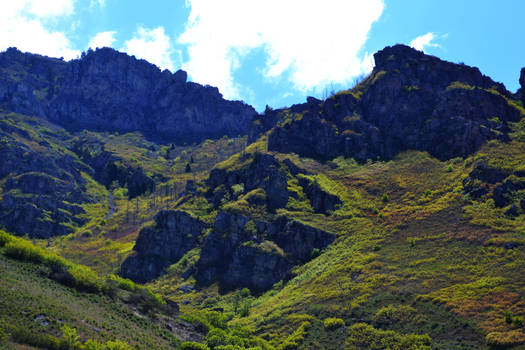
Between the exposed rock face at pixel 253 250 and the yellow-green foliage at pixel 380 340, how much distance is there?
130 ft

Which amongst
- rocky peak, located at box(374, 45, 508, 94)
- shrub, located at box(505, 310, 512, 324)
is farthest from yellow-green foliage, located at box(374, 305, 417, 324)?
rocky peak, located at box(374, 45, 508, 94)

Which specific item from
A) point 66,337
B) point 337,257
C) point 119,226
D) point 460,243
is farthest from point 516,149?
point 119,226

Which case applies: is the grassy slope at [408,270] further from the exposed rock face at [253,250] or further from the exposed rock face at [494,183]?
the exposed rock face at [253,250]

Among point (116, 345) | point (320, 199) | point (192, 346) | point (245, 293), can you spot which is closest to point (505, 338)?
point (192, 346)

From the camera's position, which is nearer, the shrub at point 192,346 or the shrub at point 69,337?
the shrub at point 69,337

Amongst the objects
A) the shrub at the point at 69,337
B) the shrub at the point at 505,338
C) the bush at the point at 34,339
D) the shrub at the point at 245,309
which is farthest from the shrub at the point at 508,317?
the bush at the point at 34,339


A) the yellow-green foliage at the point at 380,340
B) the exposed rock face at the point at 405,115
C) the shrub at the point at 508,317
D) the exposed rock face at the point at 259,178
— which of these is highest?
the exposed rock face at the point at 405,115

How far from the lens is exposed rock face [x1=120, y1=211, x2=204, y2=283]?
13112cm

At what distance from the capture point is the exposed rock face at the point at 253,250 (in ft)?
363

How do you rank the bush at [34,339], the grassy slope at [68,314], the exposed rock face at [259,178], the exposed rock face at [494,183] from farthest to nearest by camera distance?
the exposed rock face at [259,178] < the exposed rock face at [494,183] < the grassy slope at [68,314] < the bush at [34,339]

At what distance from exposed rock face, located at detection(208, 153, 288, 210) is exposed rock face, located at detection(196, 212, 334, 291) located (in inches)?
479

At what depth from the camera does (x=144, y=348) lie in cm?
5131

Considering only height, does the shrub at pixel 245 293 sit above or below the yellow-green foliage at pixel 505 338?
below

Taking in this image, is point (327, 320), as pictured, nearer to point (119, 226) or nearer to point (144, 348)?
point (144, 348)
